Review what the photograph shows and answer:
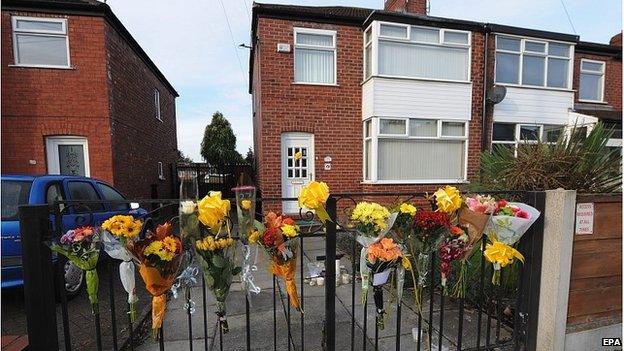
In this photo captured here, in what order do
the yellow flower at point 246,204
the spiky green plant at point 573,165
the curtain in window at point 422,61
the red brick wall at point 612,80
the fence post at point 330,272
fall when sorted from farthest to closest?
the red brick wall at point 612,80, the curtain in window at point 422,61, the spiky green plant at point 573,165, the fence post at point 330,272, the yellow flower at point 246,204

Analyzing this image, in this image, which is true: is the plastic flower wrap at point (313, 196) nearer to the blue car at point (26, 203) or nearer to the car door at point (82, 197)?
the blue car at point (26, 203)

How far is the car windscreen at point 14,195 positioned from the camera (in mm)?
3209

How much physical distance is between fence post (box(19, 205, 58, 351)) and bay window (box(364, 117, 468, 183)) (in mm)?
6711

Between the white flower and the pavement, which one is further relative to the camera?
the pavement

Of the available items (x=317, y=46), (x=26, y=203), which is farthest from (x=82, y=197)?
(x=317, y=46)

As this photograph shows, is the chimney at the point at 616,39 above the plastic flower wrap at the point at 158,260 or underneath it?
above

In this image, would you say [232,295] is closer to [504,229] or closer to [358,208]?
[358,208]

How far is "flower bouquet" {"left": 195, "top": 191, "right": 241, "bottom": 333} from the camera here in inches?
64.9

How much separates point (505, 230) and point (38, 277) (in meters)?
2.84

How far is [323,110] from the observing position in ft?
25.4

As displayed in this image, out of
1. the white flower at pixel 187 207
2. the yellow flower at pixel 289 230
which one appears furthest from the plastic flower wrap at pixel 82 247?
the yellow flower at pixel 289 230

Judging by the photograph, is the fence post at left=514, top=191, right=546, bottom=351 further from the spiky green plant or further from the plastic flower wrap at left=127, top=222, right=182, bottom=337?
the plastic flower wrap at left=127, top=222, right=182, bottom=337

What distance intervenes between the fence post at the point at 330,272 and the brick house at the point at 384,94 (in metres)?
5.61

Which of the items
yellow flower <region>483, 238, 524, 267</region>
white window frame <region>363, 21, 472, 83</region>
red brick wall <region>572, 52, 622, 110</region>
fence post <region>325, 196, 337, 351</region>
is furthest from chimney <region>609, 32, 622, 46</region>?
fence post <region>325, 196, 337, 351</region>
